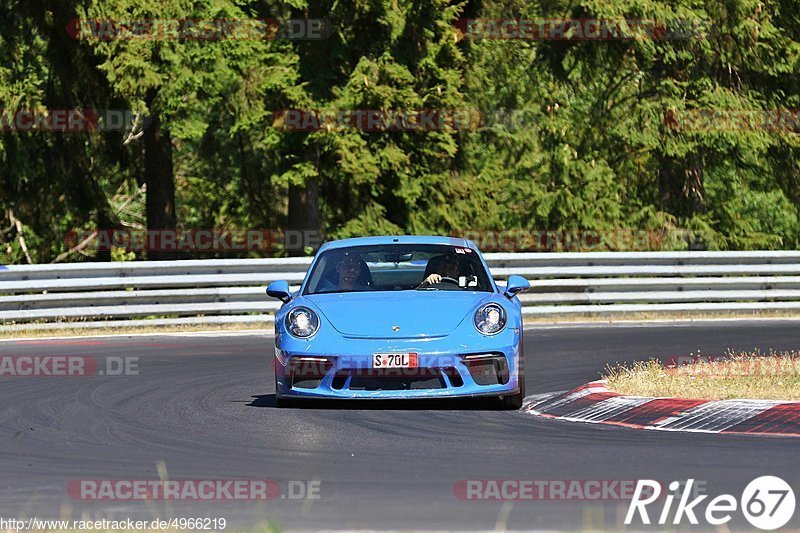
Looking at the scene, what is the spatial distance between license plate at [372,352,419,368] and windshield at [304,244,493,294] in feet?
4.01

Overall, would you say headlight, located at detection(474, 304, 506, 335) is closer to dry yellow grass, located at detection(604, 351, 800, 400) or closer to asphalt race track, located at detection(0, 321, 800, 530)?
asphalt race track, located at detection(0, 321, 800, 530)

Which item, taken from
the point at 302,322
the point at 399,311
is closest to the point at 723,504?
the point at 399,311

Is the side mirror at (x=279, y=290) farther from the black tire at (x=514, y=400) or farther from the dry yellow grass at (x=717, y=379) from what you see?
the dry yellow grass at (x=717, y=379)

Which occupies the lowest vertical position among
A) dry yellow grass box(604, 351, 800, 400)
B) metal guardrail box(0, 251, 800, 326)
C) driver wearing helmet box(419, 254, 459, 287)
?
metal guardrail box(0, 251, 800, 326)

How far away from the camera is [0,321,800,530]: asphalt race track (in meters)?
6.96

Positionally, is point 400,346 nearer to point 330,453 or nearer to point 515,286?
point 515,286

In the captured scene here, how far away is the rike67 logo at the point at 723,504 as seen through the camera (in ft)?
21.8

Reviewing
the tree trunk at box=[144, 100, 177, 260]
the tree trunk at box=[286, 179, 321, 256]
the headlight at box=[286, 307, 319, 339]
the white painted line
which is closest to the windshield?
the headlight at box=[286, 307, 319, 339]

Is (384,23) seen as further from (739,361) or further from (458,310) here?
(458,310)

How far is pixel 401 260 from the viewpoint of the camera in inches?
494

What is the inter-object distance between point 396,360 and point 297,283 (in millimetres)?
10114

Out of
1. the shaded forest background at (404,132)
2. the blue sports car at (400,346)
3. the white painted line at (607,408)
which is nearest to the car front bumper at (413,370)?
the blue sports car at (400,346)

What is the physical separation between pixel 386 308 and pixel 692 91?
72.6 feet

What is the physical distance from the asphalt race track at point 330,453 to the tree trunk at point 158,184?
16.1m
